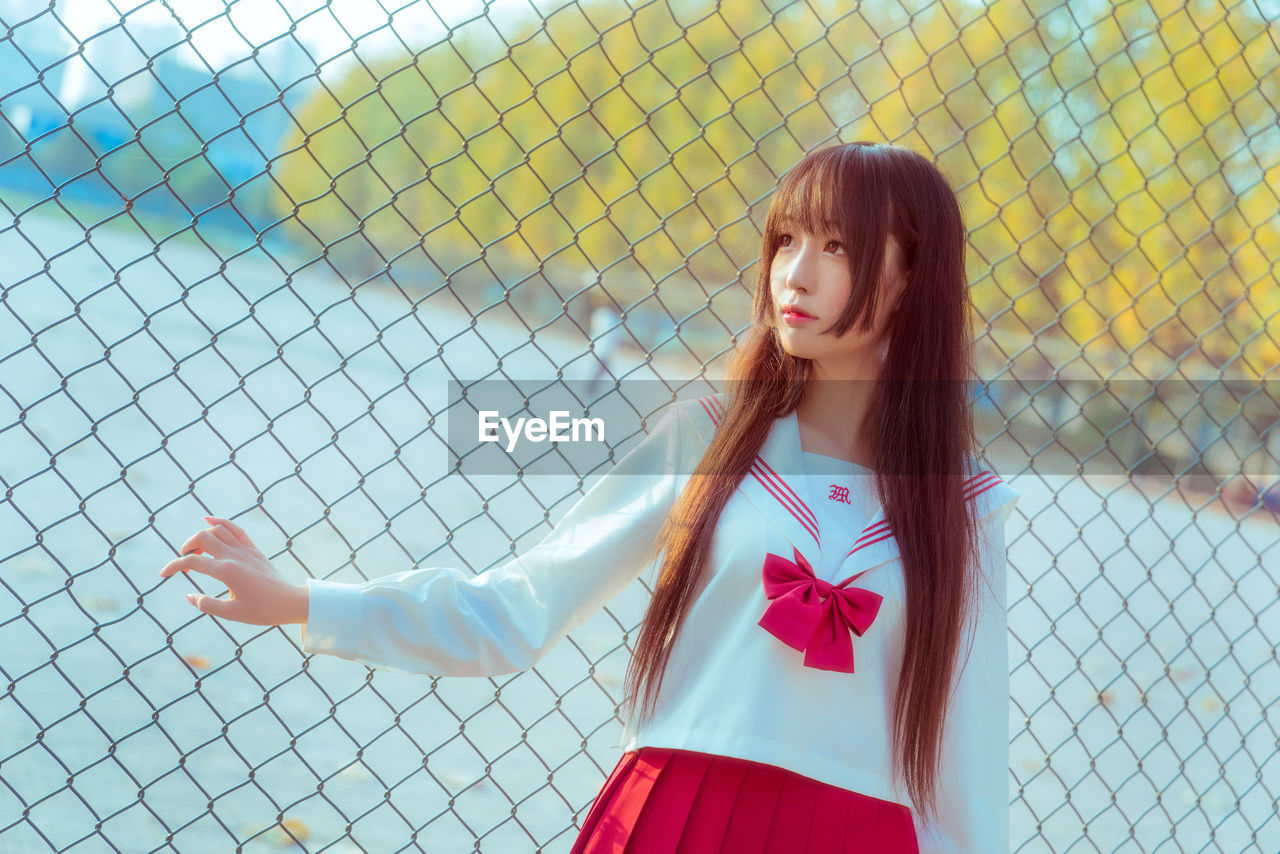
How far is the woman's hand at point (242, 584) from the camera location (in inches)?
53.4

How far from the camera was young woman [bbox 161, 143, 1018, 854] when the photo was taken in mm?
1428

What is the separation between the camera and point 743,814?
1.44m

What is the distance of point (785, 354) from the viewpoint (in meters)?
1.65

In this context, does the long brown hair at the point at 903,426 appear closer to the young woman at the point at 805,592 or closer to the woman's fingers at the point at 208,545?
the young woman at the point at 805,592

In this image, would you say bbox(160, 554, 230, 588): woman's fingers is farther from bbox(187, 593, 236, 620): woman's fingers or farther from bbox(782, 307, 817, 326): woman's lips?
bbox(782, 307, 817, 326): woman's lips

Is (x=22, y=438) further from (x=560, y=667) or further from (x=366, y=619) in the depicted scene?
(x=366, y=619)

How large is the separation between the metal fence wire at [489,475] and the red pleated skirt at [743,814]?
62cm

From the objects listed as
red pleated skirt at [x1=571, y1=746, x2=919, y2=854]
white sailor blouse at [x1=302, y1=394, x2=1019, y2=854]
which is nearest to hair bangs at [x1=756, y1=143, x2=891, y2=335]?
white sailor blouse at [x1=302, y1=394, x2=1019, y2=854]

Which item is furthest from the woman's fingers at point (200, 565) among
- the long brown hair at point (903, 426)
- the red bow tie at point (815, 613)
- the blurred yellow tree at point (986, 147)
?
the blurred yellow tree at point (986, 147)

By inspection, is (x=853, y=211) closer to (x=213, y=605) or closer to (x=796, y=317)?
(x=796, y=317)

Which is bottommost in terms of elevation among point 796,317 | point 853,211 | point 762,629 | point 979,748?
point 979,748

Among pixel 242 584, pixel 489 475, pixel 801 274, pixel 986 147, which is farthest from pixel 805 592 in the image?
pixel 986 147

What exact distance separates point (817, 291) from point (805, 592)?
413 millimetres

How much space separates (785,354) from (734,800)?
0.66 m
